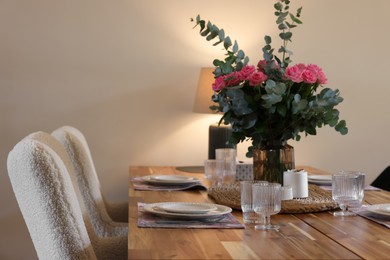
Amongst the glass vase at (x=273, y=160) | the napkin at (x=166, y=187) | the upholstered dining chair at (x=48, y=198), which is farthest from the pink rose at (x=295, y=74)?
the upholstered dining chair at (x=48, y=198)

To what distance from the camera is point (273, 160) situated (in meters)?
2.51

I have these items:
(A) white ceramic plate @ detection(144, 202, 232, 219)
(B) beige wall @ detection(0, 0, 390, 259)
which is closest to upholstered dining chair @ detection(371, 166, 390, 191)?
(B) beige wall @ detection(0, 0, 390, 259)

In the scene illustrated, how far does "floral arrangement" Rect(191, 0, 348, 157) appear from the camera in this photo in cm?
236

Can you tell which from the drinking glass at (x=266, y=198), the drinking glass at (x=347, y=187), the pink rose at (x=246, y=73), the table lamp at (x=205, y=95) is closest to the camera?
the drinking glass at (x=266, y=198)

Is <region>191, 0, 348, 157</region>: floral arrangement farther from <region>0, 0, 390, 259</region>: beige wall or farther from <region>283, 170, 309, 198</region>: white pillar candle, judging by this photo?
<region>0, 0, 390, 259</region>: beige wall

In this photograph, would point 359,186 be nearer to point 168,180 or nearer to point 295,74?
point 295,74

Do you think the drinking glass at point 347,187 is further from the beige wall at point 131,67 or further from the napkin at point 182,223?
the beige wall at point 131,67

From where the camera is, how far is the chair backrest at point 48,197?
1.79 m

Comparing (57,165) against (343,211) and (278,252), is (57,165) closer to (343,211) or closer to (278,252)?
(278,252)

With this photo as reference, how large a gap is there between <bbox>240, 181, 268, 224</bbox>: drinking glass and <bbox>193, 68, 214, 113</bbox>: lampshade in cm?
185

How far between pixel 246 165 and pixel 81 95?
1284mm

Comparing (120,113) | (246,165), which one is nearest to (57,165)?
(246,165)

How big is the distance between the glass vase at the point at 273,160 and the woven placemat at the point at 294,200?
0.12 metres

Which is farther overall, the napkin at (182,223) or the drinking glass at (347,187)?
the drinking glass at (347,187)
